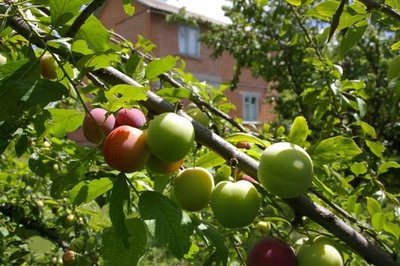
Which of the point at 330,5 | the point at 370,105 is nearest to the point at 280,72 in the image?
the point at 370,105

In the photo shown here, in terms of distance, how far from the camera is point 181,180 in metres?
1.02

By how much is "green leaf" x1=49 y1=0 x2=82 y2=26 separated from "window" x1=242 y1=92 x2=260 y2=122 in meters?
15.9

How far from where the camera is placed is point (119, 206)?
0.90 metres

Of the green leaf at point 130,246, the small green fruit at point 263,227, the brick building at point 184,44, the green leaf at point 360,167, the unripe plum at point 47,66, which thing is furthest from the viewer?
the brick building at point 184,44

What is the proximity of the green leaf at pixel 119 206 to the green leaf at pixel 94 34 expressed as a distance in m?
0.33

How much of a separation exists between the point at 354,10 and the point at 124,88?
2.30 feet

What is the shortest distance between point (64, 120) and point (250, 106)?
1610cm

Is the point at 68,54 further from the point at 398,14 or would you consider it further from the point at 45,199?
the point at 45,199

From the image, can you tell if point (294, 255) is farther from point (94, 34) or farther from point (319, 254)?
point (94, 34)

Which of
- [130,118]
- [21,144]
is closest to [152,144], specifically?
[130,118]

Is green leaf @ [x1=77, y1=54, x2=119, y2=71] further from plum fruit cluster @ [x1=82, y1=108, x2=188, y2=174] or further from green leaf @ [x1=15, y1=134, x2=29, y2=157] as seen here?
green leaf @ [x1=15, y1=134, x2=29, y2=157]

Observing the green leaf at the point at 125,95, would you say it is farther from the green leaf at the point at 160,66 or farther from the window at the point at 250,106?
the window at the point at 250,106

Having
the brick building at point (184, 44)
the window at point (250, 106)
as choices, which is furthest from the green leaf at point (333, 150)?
the window at point (250, 106)

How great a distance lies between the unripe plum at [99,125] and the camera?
1.00m
